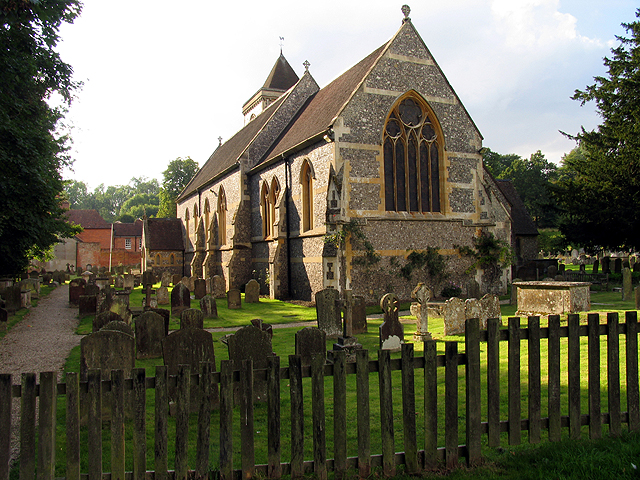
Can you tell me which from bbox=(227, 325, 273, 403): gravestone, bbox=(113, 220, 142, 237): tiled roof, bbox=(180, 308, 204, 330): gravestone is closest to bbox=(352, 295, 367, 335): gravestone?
bbox=(180, 308, 204, 330): gravestone

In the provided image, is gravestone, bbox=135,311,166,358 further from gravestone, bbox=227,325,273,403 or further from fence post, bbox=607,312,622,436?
fence post, bbox=607,312,622,436

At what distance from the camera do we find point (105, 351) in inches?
228

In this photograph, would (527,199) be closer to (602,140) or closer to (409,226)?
(602,140)

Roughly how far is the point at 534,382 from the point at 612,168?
68.5 feet

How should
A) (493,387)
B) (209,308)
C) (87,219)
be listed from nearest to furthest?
(493,387) < (209,308) < (87,219)

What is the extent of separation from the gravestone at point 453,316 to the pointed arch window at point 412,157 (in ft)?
24.4

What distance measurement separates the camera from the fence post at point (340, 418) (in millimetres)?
3717

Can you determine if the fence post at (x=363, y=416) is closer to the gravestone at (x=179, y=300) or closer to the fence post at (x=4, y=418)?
the fence post at (x=4, y=418)

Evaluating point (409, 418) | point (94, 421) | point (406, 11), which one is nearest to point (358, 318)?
point (409, 418)

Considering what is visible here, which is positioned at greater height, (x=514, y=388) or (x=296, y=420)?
(x=514, y=388)

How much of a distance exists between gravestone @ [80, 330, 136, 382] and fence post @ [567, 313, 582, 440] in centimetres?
488

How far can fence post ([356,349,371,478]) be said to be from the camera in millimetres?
3750

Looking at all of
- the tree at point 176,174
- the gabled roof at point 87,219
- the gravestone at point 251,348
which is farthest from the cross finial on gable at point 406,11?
the gabled roof at point 87,219

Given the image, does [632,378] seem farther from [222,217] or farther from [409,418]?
[222,217]
